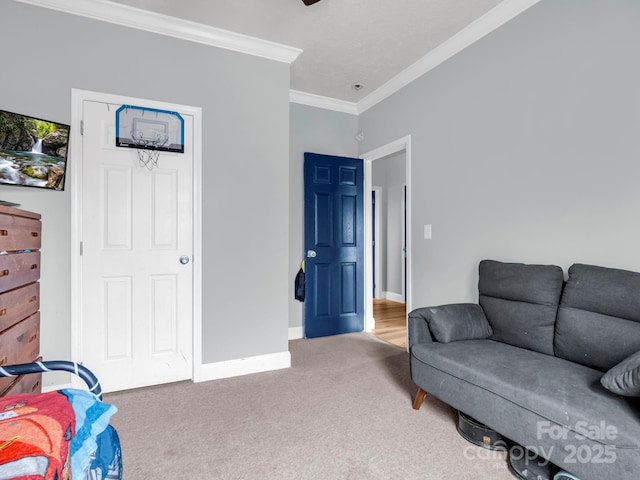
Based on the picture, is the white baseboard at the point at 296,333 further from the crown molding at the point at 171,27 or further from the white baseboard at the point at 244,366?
the crown molding at the point at 171,27

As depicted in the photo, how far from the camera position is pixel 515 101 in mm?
2406

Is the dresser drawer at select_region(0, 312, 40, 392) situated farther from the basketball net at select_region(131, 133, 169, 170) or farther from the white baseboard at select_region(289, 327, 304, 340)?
the white baseboard at select_region(289, 327, 304, 340)

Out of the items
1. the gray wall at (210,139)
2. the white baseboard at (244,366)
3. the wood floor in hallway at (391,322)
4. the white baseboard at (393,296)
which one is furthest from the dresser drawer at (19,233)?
the white baseboard at (393,296)

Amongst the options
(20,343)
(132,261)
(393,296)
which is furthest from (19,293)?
(393,296)

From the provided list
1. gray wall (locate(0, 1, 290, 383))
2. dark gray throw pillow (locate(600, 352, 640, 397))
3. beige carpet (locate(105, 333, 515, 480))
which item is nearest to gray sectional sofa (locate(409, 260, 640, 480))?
dark gray throw pillow (locate(600, 352, 640, 397))

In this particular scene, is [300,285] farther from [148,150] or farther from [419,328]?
[148,150]

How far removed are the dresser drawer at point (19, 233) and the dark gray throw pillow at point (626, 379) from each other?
279 cm

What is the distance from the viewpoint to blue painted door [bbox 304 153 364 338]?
3.87 m

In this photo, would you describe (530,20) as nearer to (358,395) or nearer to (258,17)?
(258,17)

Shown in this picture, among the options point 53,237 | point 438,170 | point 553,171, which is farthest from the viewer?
point 438,170

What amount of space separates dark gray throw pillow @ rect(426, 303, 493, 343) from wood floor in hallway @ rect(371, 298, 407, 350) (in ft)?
4.55

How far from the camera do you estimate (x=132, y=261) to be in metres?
2.55

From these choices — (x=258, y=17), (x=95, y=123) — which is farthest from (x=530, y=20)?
(x=95, y=123)

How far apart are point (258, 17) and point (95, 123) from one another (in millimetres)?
1452
